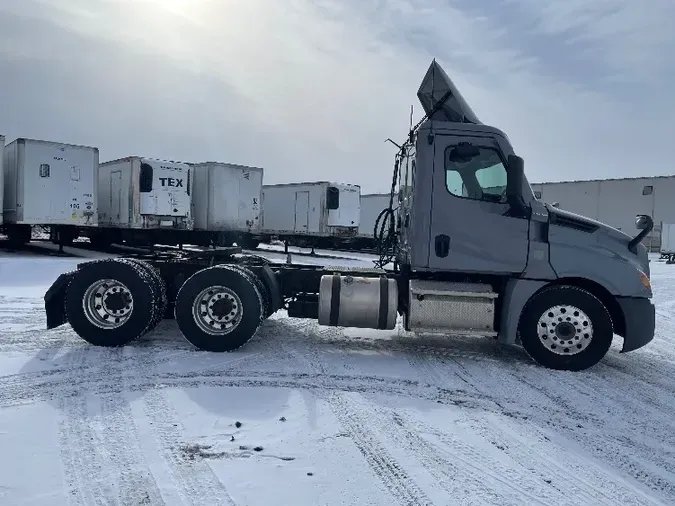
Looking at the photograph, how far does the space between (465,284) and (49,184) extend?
16.7m

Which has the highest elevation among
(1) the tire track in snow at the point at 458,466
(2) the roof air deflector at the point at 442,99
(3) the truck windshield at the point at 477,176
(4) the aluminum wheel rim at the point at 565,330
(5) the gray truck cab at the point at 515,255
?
(2) the roof air deflector at the point at 442,99

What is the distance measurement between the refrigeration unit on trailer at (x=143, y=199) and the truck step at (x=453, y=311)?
16.0 meters

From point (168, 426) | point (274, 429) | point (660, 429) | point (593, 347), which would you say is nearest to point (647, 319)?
point (593, 347)

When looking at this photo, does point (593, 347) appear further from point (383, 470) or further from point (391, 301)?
point (383, 470)

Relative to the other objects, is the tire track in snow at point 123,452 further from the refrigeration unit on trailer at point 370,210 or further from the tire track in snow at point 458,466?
the refrigeration unit on trailer at point 370,210

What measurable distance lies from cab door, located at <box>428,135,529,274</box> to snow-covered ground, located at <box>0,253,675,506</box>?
134 cm

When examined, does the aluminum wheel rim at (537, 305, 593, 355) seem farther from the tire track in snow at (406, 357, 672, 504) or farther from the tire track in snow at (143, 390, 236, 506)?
the tire track in snow at (143, 390, 236, 506)

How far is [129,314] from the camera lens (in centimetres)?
651

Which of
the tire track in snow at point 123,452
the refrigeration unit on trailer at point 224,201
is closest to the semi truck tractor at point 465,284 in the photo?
the tire track in snow at point 123,452

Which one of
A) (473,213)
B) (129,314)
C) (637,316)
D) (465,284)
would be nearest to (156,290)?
(129,314)

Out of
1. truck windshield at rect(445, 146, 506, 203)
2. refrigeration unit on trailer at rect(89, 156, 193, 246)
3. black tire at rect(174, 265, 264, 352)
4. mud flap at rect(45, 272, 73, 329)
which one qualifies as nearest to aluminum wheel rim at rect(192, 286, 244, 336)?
black tire at rect(174, 265, 264, 352)

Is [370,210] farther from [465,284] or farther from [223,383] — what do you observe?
[223,383]

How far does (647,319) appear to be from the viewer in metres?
6.29

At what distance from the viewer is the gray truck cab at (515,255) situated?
6.21 m
